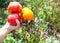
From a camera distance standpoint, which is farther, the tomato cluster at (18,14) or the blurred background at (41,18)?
the blurred background at (41,18)

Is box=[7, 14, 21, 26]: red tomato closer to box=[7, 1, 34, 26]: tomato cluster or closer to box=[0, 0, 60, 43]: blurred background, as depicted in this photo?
box=[7, 1, 34, 26]: tomato cluster

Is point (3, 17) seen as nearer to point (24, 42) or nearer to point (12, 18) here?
point (24, 42)

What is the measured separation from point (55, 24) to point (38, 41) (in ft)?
3.79

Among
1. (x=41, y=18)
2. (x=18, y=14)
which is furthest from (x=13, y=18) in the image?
(x=41, y=18)

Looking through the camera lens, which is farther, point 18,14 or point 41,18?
point 41,18

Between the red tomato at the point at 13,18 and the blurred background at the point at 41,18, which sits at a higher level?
the red tomato at the point at 13,18

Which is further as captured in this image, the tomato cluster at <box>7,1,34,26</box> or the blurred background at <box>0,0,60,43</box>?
the blurred background at <box>0,0,60,43</box>

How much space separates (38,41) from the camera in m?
2.62

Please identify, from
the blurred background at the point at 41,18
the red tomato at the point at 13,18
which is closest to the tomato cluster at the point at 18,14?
the red tomato at the point at 13,18

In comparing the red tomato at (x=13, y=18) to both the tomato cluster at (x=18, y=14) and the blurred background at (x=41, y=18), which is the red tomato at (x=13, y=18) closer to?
the tomato cluster at (x=18, y=14)

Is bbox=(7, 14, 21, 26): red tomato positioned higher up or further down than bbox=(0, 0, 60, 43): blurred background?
higher up

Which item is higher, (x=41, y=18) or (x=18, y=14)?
(x=18, y=14)

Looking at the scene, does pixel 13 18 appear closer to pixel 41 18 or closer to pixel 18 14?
pixel 18 14

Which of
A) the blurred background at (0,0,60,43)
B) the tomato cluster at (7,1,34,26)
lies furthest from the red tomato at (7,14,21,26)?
the blurred background at (0,0,60,43)
